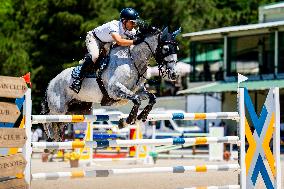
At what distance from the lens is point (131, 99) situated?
8.24 meters

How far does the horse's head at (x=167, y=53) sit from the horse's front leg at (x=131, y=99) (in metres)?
0.46

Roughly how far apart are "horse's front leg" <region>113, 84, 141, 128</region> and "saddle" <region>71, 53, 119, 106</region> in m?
0.38

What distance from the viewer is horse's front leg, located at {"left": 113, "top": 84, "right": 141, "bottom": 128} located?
26.9 ft

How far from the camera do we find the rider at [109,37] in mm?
8586

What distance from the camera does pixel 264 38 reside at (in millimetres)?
33781

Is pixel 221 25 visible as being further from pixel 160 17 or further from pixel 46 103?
pixel 46 103

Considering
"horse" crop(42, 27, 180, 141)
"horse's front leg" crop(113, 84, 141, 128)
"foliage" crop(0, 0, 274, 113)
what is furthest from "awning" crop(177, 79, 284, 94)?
"horse's front leg" crop(113, 84, 141, 128)

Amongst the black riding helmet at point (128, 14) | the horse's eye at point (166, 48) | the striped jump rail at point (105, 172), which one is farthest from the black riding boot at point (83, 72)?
the striped jump rail at point (105, 172)

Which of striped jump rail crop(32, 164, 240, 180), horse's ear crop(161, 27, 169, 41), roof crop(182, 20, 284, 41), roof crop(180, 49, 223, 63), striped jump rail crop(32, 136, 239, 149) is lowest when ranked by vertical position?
striped jump rail crop(32, 164, 240, 180)

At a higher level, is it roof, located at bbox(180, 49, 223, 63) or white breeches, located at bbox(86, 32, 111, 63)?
roof, located at bbox(180, 49, 223, 63)

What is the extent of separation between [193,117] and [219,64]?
95.9ft

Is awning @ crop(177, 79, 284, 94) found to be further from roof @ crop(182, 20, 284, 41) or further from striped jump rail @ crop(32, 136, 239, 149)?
striped jump rail @ crop(32, 136, 239, 149)

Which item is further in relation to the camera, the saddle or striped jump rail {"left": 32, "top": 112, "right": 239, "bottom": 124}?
the saddle

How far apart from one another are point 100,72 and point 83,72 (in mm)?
265
